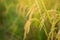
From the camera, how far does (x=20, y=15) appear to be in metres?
2.56

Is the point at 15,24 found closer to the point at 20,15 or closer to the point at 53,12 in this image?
the point at 20,15

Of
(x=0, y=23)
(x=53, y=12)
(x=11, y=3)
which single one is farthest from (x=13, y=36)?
(x=53, y=12)

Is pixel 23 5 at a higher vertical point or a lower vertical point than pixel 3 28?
higher

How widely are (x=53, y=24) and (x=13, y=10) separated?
39.4 inches

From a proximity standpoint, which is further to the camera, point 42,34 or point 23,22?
point 23,22

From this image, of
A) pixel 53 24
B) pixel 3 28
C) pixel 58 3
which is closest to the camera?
pixel 53 24

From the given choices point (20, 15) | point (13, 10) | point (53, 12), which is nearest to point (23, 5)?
point (20, 15)

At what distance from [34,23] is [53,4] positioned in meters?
0.29

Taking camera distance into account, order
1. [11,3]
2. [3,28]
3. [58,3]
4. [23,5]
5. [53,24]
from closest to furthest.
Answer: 1. [53,24]
2. [58,3]
3. [23,5]
4. [3,28]
5. [11,3]

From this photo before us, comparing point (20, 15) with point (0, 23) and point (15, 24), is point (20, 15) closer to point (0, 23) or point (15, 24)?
point (15, 24)

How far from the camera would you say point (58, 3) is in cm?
212

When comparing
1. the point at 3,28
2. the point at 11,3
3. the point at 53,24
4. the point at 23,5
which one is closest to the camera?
the point at 53,24

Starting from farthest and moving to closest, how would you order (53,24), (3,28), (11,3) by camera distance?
(11,3) < (3,28) < (53,24)

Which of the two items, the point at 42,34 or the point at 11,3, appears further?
the point at 11,3
